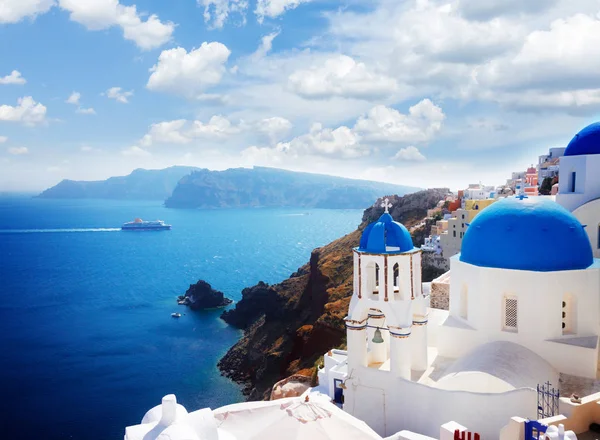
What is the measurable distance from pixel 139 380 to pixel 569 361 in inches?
1409

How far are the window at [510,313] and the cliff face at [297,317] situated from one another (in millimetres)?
16053

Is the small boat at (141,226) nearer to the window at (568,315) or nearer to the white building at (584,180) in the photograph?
Result: the white building at (584,180)

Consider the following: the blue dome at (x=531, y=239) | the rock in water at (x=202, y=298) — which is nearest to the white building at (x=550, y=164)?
Answer: the blue dome at (x=531, y=239)

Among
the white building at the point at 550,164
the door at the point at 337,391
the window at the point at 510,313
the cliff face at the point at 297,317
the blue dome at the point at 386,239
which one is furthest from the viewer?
the white building at the point at 550,164

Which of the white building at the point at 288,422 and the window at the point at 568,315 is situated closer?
the white building at the point at 288,422

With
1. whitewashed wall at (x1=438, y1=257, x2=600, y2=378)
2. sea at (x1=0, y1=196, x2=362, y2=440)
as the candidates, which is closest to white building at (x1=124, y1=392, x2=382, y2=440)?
whitewashed wall at (x1=438, y1=257, x2=600, y2=378)

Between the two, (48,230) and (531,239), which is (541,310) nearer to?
(531,239)

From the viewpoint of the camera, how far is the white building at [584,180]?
1641 centimetres

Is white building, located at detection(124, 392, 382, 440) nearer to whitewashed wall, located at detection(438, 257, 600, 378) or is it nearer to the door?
whitewashed wall, located at detection(438, 257, 600, 378)

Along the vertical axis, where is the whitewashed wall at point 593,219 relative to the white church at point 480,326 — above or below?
above

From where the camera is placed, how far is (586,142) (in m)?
17.3

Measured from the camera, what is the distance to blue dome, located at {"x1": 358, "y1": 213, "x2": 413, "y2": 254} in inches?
464

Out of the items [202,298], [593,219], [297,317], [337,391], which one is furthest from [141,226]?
[593,219]

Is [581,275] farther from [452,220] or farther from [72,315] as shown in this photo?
[72,315]
